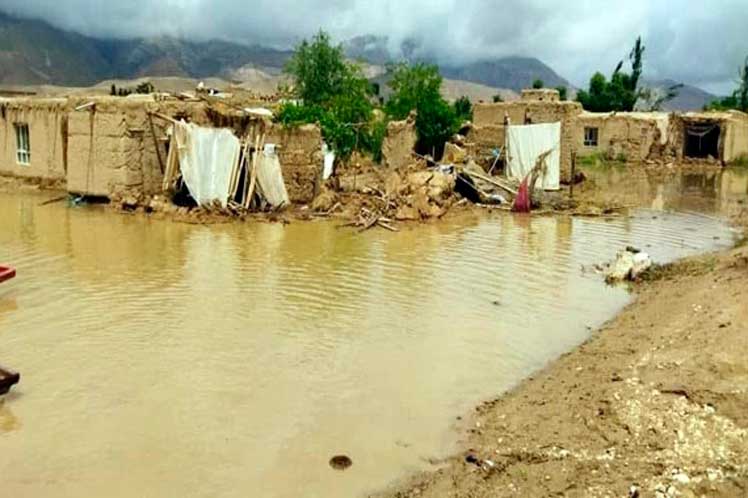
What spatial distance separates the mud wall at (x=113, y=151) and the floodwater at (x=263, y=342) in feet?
5.20

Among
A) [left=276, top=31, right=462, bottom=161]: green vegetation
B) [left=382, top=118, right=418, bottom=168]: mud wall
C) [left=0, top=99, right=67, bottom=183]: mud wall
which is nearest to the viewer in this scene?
[left=0, top=99, right=67, bottom=183]: mud wall

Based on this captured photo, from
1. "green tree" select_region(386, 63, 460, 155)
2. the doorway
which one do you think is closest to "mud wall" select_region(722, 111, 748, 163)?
the doorway

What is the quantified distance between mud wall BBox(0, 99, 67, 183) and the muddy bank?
1580 cm

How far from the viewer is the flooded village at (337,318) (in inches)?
216

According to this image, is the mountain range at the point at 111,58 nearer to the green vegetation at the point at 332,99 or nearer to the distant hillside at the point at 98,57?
the distant hillside at the point at 98,57

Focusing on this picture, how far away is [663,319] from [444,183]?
1079 cm

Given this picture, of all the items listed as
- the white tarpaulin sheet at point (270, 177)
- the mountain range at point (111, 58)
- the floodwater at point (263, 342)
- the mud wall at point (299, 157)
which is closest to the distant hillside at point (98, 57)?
the mountain range at point (111, 58)

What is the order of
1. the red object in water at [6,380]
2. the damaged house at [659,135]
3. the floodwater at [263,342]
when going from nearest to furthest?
the floodwater at [263,342]
the red object in water at [6,380]
the damaged house at [659,135]

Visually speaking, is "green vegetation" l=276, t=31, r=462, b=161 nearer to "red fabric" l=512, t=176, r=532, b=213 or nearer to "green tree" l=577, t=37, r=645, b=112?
"red fabric" l=512, t=176, r=532, b=213

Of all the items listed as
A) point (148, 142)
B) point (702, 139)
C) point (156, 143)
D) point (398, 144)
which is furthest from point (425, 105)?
point (702, 139)

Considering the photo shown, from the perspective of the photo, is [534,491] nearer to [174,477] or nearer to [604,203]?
[174,477]

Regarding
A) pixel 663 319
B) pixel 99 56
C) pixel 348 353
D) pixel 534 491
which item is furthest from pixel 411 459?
pixel 99 56

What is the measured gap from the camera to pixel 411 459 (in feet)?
18.9

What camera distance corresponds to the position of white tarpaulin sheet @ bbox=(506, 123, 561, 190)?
2194cm
